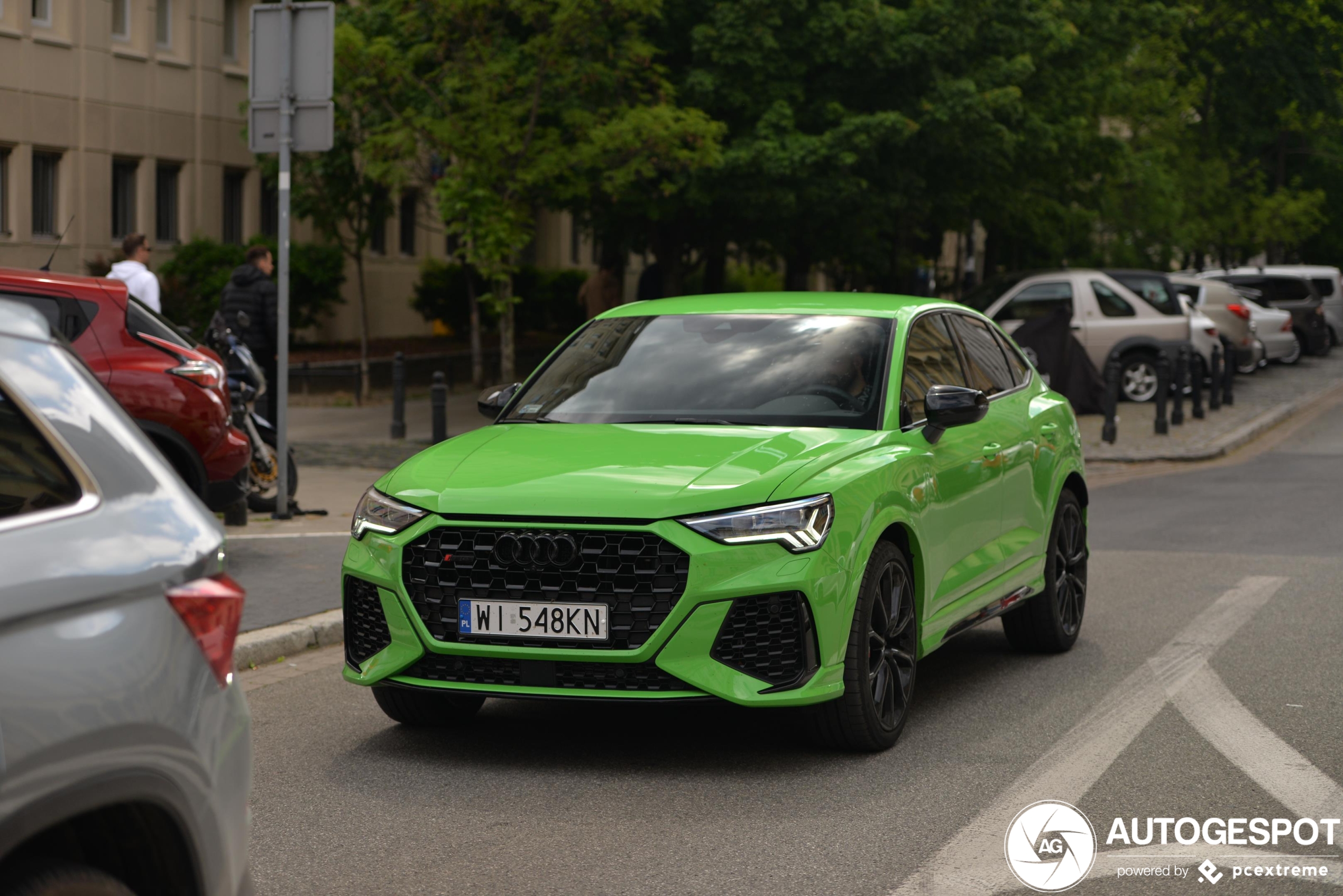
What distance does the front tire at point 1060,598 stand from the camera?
8320 millimetres

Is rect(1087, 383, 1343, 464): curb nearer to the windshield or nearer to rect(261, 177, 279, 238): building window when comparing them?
the windshield

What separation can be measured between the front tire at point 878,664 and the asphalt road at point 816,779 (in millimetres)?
105

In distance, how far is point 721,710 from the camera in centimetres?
716

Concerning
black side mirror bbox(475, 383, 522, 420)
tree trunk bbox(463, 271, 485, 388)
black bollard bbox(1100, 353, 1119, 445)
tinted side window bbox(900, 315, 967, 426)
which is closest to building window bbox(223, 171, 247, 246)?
tree trunk bbox(463, 271, 485, 388)

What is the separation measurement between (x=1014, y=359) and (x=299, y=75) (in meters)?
5.73

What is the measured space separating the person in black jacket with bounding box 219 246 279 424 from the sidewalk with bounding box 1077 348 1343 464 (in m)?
8.43

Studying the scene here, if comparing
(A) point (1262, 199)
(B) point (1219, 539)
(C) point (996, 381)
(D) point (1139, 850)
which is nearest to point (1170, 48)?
(A) point (1262, 199)

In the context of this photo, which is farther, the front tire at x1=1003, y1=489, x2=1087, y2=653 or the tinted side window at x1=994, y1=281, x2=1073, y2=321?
the tinted side window at x1=994, y1=281, x2=1073, y2=321

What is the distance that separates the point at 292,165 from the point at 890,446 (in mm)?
24644

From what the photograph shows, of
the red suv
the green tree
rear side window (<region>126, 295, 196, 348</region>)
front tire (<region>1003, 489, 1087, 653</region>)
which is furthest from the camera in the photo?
the green tree

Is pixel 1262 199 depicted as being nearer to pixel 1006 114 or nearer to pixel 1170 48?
pixel 1170 48

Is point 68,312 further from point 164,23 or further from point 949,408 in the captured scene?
point 164,23

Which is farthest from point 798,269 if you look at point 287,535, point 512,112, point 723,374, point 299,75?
point 723,374

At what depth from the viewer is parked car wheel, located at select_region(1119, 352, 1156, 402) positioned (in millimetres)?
25938
